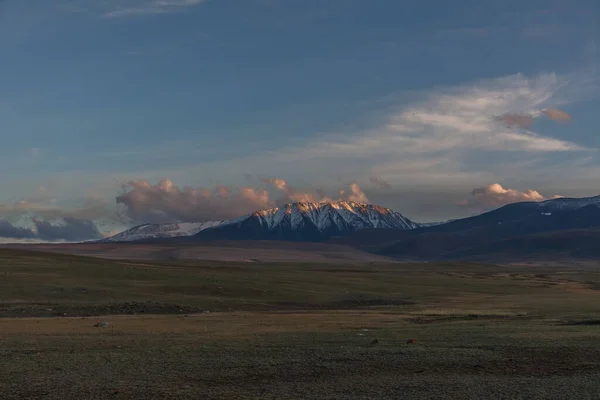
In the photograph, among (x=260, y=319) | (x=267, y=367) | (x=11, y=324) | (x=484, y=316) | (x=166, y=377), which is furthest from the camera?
(x=484, y=316)

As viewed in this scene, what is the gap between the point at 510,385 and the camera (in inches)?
780

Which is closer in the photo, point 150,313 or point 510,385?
point 510,385

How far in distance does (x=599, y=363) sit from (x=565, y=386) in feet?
15.4

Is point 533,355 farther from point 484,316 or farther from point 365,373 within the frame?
point 484,316

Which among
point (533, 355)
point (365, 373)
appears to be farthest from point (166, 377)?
point (533, 355)

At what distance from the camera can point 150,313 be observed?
51938 mm

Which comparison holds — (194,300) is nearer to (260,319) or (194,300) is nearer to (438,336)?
(260,319)

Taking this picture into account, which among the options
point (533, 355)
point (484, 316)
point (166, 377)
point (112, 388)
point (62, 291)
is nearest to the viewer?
point (112, 388)

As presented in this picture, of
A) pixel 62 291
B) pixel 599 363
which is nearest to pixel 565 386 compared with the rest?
pixel 599 363

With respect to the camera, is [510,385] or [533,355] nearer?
[510,385]

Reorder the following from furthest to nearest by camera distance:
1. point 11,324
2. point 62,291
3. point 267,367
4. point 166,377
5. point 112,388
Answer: point 62,291 → point 11,324 → point 267,367 → point 166,377 → point 112,388

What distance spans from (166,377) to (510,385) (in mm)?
10253

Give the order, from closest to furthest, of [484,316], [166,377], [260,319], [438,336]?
[166,377], [438,336], [260,319], [484,316]

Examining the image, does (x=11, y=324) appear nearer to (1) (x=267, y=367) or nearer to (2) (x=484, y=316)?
(1) (x=267, y=367)
